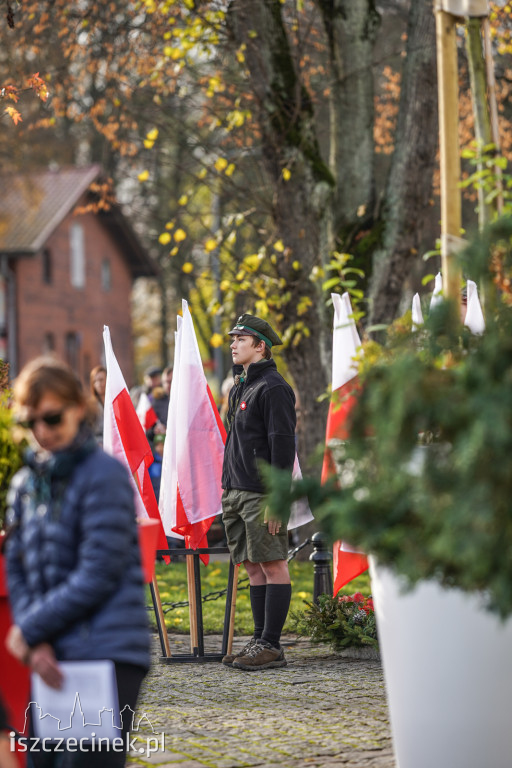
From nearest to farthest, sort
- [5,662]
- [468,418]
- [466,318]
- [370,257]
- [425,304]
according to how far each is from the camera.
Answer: [468,418]
[425,304]
[5,662]
[466,318]
[370,257]

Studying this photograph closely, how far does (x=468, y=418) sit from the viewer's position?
10.5ft

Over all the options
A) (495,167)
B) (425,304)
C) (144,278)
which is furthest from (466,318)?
(144,278)

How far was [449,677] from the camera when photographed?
3963 millimetres

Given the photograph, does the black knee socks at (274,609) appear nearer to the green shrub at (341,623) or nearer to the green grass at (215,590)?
the green shrub at (341,623)

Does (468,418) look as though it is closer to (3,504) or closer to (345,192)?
(3,504)

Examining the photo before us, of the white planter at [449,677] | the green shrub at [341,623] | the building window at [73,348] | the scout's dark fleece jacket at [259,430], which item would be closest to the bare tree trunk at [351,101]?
the scout's dark fleece jacket at [259,430]

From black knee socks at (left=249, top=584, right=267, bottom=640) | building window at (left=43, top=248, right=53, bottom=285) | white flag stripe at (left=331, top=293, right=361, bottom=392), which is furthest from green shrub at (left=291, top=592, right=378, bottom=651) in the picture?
building window at (left=43, top=248, right=53, bottom=285)

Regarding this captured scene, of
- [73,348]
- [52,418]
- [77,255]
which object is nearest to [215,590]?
[52,418]

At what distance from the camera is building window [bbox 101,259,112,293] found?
146 feet

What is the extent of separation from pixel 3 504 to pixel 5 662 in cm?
72

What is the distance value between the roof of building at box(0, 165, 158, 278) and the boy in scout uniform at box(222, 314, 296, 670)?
87.1 ft

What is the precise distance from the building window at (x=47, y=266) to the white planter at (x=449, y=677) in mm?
36935

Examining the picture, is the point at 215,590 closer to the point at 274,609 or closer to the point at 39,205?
the point at 274,609

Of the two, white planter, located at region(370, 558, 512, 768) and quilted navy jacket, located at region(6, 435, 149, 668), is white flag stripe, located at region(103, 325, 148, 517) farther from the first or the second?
quilted navy jacket, located at region(6, 435, 149, 668)
